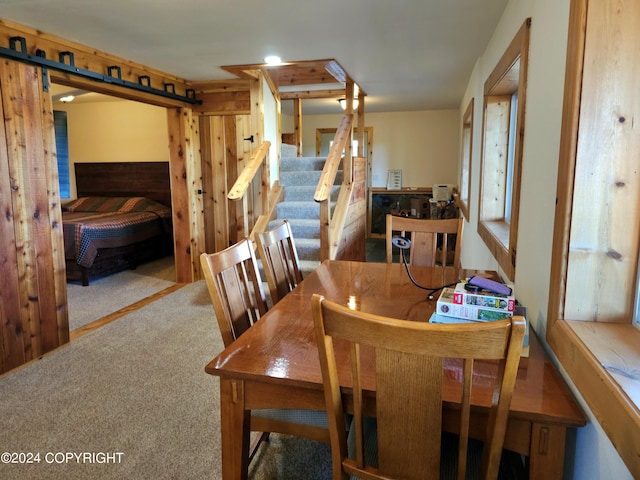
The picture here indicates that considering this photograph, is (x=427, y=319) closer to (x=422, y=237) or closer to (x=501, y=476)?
(x=501, y=476)

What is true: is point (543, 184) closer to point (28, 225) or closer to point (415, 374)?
point (415, 374)

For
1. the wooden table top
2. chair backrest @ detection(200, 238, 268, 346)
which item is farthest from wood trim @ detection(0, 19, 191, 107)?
the wooden table top

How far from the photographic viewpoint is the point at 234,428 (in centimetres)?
122

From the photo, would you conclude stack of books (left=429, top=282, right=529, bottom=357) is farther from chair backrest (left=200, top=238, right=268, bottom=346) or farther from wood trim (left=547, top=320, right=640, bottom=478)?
chair backrest (left=200, top=238, right=268, bottom=346)

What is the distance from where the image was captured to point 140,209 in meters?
5.79

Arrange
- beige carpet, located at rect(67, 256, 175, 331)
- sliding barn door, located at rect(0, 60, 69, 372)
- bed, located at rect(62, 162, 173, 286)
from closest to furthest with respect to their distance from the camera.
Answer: sliding barn door, located at rect(0, 60, 69, 372) < beige carpet, located at rect(67, 256, 175, 331) < bed, located at rect(62, 162, 173, 286)

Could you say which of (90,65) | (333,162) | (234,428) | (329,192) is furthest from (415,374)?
(90,65)

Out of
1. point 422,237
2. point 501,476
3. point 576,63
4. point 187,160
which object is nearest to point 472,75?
point 422,237

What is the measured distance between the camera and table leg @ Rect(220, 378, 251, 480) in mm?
1175

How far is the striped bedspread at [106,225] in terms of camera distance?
449 centimetres

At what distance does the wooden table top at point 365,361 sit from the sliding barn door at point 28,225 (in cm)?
197

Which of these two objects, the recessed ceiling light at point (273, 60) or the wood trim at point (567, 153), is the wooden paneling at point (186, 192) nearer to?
the recessed ceiling light at point (273, 60)

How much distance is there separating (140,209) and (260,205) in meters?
2.13

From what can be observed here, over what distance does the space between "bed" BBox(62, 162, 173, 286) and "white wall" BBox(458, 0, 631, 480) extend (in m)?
4.40
